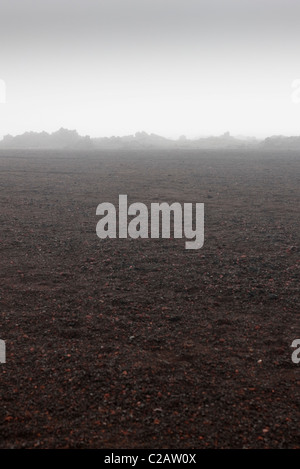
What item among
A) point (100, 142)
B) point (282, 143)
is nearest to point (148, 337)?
point (282, 143)

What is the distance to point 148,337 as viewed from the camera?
192 inches

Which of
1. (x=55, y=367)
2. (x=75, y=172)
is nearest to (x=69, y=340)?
(x=55, y=367)

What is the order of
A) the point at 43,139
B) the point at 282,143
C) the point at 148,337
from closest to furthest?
the point at 148,337 < the point at 282,143 < the point at 43,139

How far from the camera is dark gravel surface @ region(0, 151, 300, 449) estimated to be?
135 inches

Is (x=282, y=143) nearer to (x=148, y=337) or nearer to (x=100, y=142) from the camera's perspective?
(x=100, y=142)

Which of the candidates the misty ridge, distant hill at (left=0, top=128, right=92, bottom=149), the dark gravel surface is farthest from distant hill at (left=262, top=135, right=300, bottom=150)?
the dark gravel surface

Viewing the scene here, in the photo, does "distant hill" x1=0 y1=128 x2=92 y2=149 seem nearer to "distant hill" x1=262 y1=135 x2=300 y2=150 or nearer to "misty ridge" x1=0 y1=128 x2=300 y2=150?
"misty ridge" x1=0 y1=128 x2=300 y2=150

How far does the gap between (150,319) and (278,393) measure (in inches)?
78.2

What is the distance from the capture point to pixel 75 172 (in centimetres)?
2216

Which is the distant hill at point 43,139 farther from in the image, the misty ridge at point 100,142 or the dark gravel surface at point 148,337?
the dark gravel surface at point 148,337

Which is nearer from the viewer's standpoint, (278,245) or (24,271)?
(24,271)

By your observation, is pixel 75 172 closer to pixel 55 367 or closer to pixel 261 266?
pixel 261 266
